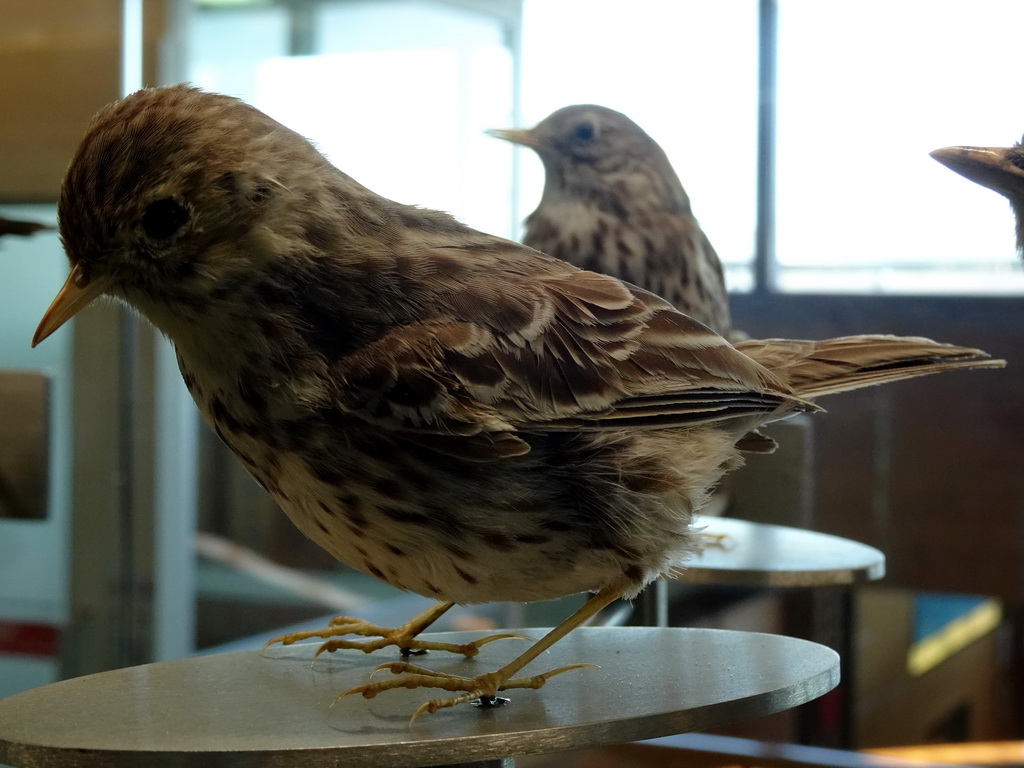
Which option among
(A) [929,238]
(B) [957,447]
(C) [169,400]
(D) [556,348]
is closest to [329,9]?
(C) [169,400]

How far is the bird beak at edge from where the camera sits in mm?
1480

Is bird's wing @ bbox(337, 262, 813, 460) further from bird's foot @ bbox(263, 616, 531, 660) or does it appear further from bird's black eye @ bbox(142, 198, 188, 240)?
bird's foot @ bbox(263, 616, 531, 660)

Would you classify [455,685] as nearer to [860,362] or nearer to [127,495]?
[860,362]

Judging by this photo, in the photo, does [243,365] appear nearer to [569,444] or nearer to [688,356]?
[569,444]

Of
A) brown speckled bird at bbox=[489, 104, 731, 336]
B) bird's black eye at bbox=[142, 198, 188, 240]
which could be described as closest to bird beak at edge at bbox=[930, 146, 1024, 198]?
brown speckled bird at bbox=[489, 104, 731, 336]

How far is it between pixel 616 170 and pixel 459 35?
1.35 meters

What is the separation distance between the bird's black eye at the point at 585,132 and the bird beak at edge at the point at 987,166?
73 cm

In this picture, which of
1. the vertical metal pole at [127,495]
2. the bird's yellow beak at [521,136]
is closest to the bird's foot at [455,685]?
the bird's yellow beak at [521,136]

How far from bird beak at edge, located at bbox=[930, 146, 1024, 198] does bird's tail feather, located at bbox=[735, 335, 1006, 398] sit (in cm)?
24

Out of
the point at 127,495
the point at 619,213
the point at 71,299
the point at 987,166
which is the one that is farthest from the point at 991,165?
the point at 127,495

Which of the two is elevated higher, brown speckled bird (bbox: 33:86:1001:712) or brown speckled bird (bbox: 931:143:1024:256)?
brown speckled bird (bbox: 931:143:1024:256)

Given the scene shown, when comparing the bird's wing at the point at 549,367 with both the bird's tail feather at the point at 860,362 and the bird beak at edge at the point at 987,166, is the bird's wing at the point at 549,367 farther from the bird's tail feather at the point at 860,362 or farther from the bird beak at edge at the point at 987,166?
the bird beak at edge at the point at 987,166

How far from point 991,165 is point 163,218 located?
103 centimetres

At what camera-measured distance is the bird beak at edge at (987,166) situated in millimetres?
1480
